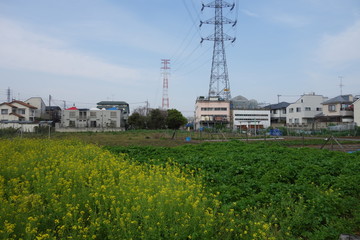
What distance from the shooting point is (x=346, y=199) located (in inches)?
204

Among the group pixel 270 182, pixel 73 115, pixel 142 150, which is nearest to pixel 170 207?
pixel 270 182

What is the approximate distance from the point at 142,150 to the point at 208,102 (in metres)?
51.6

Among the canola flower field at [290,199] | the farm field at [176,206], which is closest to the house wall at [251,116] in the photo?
the canola flower field at [290,199]

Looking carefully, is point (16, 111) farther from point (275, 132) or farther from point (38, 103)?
point (275, 132)

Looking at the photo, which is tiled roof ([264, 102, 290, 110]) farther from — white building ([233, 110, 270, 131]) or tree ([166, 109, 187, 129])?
tree ([166, 109, 187, 129])

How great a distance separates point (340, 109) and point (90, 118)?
48539mm

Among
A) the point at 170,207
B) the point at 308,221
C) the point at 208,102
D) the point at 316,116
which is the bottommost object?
the point at 308,221

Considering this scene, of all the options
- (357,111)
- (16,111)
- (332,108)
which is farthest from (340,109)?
(16,111)

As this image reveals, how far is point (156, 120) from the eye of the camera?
2215 inches

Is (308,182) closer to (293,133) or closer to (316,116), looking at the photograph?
(293,133)

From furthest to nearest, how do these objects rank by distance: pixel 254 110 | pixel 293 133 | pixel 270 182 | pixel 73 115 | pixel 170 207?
pixel 254 110, pixel 73 115, pixel 293 133, pixel 270 182, pixel 170 207

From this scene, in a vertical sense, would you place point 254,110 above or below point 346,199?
above

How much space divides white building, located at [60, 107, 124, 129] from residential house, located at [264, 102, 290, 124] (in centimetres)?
3678

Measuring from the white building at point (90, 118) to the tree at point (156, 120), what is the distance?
24.4 ft
